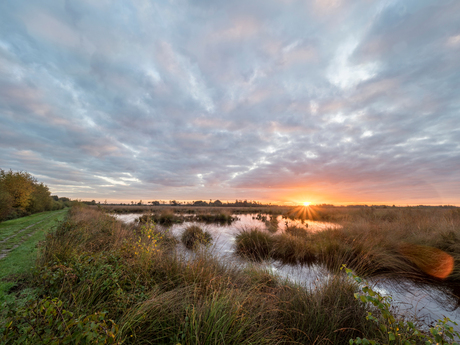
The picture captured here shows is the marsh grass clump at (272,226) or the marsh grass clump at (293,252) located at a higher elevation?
the marsh grass clump at (272,226)

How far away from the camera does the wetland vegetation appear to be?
1.98m

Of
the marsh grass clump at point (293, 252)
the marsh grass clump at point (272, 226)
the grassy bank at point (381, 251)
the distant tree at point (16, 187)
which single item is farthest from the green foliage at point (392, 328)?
the distant tree at point (16, 187)

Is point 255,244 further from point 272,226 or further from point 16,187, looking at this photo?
point 16,187

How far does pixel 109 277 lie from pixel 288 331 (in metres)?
3.47

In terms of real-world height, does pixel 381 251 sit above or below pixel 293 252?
above

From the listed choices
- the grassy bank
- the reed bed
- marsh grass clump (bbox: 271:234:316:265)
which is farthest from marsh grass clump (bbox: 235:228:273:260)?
the reed bed

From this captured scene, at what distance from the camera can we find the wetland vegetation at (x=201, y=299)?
1984 millimetres

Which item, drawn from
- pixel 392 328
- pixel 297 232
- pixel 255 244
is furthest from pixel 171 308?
pixel 297 232

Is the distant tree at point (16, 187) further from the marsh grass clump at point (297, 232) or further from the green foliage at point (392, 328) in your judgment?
the green foliage at point (392, 328)

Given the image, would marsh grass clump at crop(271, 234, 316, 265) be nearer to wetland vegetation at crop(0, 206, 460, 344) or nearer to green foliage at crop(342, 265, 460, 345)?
wetland vegetation at crop(0, 206, 460, 344)

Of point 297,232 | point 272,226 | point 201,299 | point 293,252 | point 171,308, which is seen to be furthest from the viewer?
point 272,226

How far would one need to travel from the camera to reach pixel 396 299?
17.0 ft

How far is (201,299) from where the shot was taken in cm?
364

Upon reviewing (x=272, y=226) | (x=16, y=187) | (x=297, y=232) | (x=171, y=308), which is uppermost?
(x=16, y=187)
